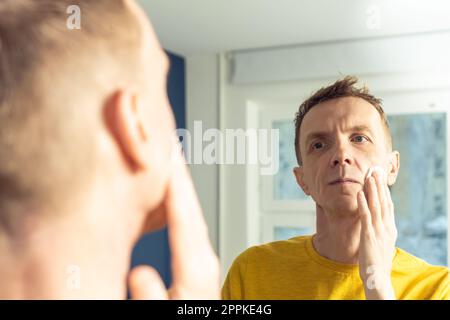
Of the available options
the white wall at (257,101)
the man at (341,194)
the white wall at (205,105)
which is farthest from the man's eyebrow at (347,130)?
the white wall at (205,105)

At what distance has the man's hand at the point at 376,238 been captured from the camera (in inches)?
14.1

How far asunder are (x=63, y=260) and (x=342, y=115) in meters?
0.26

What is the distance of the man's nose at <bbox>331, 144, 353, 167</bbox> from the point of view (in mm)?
436

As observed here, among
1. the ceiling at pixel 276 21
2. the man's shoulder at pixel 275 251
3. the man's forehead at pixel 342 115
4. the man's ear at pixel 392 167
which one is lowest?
the man's shoulder at pixel 275 251

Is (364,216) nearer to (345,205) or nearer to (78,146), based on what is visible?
(345,205)

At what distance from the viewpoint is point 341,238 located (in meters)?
0.48

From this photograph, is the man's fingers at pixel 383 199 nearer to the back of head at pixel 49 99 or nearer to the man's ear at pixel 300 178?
the man's ear at pixel 300 178

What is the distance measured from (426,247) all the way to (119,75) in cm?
207

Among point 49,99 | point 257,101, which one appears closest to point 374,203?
point 49,99

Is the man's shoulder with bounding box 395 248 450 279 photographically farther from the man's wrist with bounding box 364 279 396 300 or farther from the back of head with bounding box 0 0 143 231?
the back of head with bounding box 0 0 143 231

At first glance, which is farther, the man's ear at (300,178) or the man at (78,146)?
the man's ear at (300,178)

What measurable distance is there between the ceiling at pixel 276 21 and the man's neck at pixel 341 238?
1.11 metres

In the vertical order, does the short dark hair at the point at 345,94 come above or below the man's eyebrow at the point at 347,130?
above
